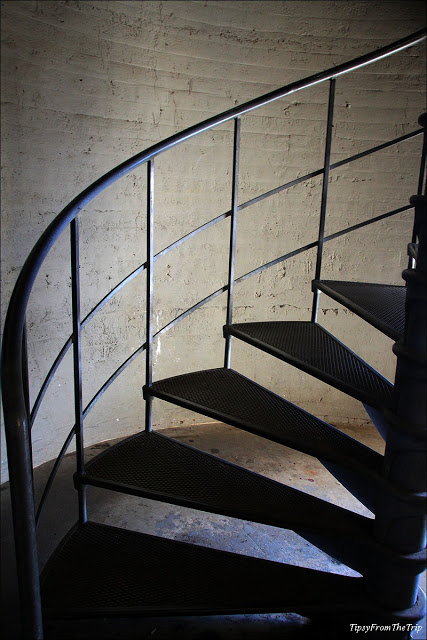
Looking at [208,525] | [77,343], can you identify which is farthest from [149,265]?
[208,525]

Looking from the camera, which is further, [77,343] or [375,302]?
[375,302]

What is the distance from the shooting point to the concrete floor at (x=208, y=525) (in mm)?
2043

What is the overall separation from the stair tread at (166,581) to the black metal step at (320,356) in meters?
0.67

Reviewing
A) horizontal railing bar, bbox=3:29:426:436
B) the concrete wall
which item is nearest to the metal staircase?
horizontal railing bar, bbox=3:29:426:436

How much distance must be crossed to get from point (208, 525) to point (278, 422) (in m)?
1.03

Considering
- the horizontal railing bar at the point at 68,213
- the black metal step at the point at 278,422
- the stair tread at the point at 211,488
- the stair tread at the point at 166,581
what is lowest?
the stair tread at the point at 166,581

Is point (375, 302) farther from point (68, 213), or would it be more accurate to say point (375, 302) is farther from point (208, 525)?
point (208, 525)

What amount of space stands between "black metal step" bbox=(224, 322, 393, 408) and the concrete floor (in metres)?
0.85

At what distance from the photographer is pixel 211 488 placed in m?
1.87

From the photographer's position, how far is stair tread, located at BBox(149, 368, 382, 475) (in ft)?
5.92

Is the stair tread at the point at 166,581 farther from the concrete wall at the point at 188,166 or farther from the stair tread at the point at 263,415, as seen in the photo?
the concrete wall at the point at 188,166

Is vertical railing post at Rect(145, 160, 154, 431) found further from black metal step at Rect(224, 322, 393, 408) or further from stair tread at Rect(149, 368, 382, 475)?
black metal step at Rect(224, 322, 393, 408)

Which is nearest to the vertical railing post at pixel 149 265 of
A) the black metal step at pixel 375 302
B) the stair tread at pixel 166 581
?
the stair tread at pixel 166 581

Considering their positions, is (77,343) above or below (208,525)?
above
